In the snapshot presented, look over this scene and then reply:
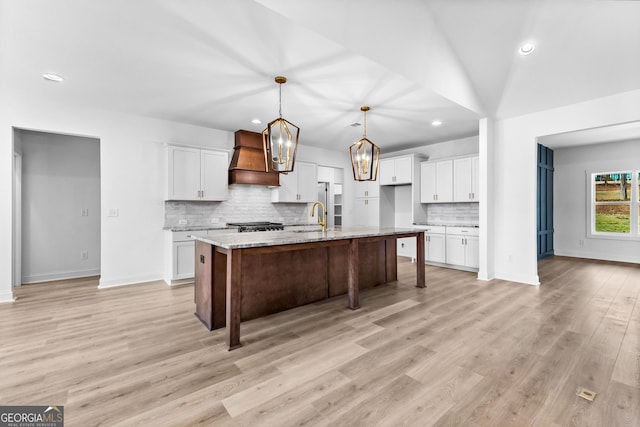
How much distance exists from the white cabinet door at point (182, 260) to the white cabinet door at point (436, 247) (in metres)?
4.40

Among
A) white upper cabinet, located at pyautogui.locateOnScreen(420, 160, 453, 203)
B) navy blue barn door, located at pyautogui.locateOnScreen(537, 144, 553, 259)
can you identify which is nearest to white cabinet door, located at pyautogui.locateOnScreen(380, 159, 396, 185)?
white upper cabinet, located at pyautogui.locateOnScreen(420, 160, 453, 203)

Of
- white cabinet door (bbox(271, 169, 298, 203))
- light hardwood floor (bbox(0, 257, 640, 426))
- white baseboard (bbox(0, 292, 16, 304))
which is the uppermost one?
white cabinet door (bbox(271, 169, 298, 203))

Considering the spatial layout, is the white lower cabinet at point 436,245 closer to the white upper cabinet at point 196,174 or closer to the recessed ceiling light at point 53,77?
the white upper cabinet at point 196,174

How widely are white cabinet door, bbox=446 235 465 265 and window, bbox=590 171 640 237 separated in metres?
3.66

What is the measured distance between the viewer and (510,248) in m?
4.63

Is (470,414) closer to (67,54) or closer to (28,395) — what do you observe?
(28,395)

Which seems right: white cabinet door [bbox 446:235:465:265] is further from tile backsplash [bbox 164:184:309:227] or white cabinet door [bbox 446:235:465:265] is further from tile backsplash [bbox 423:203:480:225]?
tile backsplash [bbox 164:184:309:227]

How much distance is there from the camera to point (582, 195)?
658 centimetres

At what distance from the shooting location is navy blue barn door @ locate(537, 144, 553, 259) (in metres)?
6.21

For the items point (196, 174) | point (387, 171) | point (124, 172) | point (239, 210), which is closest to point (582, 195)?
point (387, 171)

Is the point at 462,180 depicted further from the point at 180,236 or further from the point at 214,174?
the point at 180,236

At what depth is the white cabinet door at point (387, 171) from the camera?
21.7 feet

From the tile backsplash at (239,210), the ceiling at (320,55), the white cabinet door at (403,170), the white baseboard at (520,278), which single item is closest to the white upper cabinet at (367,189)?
the white cabinet door at (403,170)

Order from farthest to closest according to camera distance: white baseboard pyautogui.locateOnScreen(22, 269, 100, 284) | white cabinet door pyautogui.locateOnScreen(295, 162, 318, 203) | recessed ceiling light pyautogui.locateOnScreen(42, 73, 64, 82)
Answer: white cabinet door pyautogui.locateOnScreen(295, 162, 318, 203), white baseboard pyautogui.locateOnScreen(22, 269, 100, 284), recessed ceiling light pyautogui.locateOnScreen(42, 73, 64, 82)
